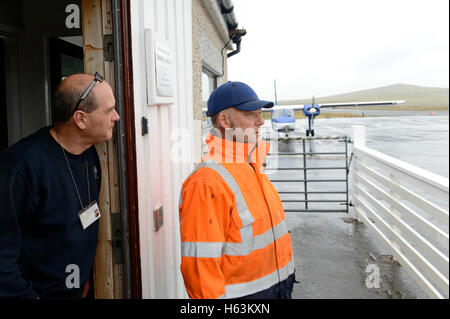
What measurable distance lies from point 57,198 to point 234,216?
846 mm

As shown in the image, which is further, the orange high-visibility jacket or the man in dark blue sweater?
the orange high-visibility jacket

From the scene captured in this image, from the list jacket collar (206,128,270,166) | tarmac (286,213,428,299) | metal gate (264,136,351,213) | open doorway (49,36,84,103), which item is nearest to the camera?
jacket collar (206,128,270,166)

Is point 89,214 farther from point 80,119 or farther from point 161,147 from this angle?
point 161,147

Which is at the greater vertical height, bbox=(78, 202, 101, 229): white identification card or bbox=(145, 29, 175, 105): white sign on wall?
bbox=(145, 29, 175, 105): white sign on wall

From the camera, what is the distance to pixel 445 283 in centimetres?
317

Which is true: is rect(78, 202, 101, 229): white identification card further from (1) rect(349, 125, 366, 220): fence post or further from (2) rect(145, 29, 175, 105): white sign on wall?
(1) rect(349, 125, 366, 220): fence post

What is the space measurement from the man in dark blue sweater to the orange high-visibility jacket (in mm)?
528

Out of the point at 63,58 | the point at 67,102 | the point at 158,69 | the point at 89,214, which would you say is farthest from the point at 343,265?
the point at 63,58

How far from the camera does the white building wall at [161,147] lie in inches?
83.7

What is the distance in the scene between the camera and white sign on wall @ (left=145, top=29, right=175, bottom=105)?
86.2 inches

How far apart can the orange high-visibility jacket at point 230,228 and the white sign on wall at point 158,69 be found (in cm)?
60

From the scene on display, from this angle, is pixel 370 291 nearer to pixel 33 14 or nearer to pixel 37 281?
pixel 37 281

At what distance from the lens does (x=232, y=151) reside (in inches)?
72.6

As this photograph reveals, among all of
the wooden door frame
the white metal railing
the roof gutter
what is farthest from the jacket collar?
the roof gutter
